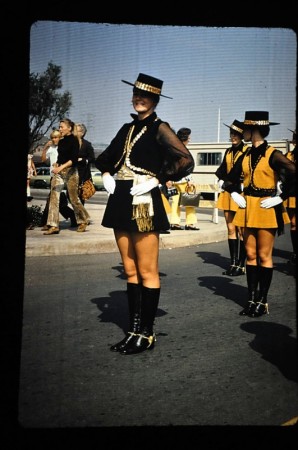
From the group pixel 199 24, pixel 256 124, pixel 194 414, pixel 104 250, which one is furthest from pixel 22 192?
pixel 104 250

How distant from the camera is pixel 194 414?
282 cm

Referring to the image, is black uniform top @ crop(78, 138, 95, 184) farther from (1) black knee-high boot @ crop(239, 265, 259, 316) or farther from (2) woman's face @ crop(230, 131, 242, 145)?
(1) black knee-high boot @ crop(239, 265, 259, 316)

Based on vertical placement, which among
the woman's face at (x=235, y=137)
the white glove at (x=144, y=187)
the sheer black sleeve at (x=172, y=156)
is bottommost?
the white glove at (x=144, y=187)

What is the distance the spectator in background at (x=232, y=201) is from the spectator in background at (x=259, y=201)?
4.84 feet

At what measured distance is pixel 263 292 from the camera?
4.99 metres

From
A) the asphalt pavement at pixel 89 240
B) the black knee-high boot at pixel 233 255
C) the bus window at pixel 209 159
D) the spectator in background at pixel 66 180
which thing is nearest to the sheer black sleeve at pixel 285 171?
the black knee-high boot at pixel 233 255

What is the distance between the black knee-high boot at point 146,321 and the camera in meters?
3.90

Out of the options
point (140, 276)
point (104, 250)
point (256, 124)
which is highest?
point (256, 124)

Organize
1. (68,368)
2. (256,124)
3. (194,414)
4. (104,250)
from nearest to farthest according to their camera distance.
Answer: (194,414), (68,368), (256,124), (104,250)

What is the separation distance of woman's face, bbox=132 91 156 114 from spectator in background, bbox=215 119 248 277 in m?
2.79

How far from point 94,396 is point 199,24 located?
1.91 m

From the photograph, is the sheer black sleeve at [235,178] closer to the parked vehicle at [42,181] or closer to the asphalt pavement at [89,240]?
the asphalt pavement at [89,240]

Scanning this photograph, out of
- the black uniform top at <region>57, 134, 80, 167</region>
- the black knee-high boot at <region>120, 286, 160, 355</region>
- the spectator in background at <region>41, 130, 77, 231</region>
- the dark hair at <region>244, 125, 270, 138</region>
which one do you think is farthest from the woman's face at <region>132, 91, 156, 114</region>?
the spectator in background at <region>41, 130, 77, 231</region>

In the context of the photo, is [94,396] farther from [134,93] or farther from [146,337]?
[134,93]
